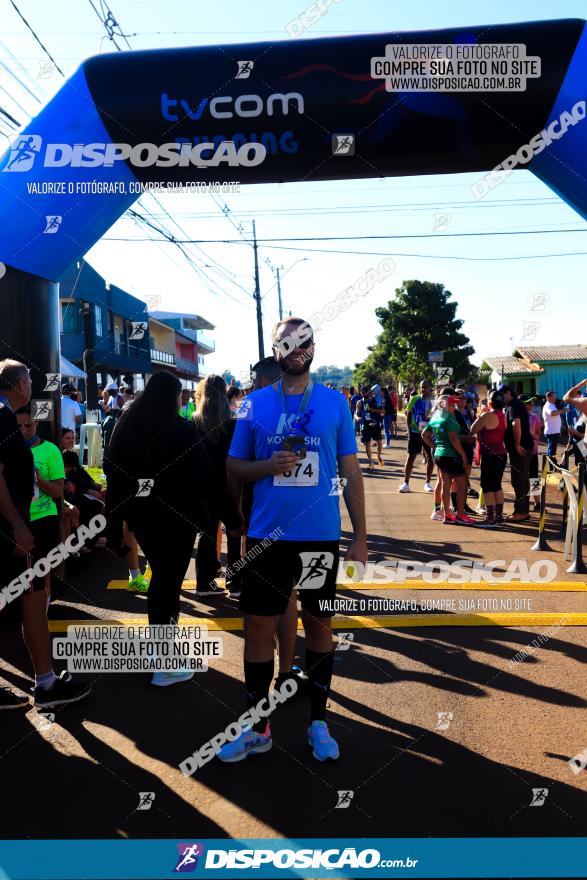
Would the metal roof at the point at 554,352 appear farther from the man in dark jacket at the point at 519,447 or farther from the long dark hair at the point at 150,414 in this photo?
the long dark hair at the point at 150,414

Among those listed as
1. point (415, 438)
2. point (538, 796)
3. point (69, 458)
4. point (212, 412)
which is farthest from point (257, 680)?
point (415, 438)

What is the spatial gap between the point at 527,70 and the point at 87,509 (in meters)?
5.72

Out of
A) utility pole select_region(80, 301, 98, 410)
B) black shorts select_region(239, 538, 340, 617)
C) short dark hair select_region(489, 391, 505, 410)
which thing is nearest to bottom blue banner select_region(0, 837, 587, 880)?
black shorts select_region(239, 538, 340, 617)

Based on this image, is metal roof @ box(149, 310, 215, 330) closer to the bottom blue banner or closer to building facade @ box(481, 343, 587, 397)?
building facade @ box(481, 343, 587, 397)

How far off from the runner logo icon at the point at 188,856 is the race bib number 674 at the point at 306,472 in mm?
1503

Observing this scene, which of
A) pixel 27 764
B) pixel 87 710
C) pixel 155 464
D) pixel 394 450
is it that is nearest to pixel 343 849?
pixel 27 764

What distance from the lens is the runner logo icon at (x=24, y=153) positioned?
5238 mm

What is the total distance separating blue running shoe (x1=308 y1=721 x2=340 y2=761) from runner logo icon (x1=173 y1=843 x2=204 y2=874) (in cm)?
75

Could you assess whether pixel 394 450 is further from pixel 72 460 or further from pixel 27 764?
pixel 27 764

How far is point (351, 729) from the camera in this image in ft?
11.7

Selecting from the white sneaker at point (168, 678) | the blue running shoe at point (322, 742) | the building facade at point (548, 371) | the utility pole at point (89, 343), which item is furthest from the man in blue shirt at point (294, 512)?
the building facade at point (548, 371)

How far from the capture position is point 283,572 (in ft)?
10.5

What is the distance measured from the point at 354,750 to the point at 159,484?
1851 mm

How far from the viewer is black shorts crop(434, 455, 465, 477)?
8945mm
